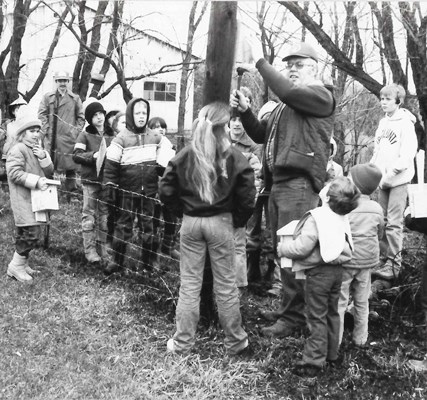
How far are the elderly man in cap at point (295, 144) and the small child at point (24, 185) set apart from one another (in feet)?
7.98

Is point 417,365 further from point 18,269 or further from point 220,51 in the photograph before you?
point 18,269

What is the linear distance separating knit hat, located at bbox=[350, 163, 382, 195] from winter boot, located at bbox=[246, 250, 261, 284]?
2.07 meters

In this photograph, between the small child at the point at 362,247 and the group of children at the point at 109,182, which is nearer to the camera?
the small child at the point at 362,247

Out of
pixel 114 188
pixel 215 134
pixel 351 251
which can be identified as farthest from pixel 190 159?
pixel 114 188

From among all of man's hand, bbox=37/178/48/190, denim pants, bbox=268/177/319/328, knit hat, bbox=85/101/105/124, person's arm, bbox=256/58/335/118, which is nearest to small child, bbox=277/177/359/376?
denim pants, bbox=268/177/319/328

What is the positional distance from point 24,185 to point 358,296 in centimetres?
358

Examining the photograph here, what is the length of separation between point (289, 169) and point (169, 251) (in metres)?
2.66

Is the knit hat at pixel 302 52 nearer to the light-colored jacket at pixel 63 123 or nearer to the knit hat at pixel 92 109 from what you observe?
the knit hat at pixel 92 109

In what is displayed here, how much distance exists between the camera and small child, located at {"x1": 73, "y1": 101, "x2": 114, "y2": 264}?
7016mm

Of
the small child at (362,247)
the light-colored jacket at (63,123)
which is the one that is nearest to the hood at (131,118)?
the small child at (362,247)

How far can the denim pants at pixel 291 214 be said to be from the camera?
4934 mm

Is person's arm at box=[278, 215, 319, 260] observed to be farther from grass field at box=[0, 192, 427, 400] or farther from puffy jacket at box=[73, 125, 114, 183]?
puffy jacket at box=[73, 125, 114, 183]

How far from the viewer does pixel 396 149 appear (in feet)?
22.3

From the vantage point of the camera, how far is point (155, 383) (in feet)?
14.0
